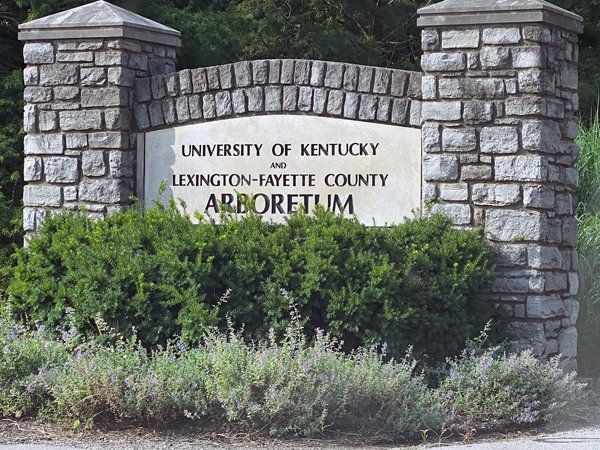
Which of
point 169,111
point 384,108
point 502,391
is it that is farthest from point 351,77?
point 502,391

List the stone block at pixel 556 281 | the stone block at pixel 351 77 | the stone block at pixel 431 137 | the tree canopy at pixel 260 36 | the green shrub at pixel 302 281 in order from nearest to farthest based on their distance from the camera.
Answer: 1. the green shrub at pixel 302 281
2. the stone block at pixel 556 281
3. the stone block at pixel 431 137
4. the stone block at pixel 351 77
5. the tree canopy at pixel 260 36

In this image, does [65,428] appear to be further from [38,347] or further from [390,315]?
[390,315]

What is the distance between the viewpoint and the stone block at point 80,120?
22.9 ft

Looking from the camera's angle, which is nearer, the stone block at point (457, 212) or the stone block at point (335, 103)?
the stone block at point (457, 212)

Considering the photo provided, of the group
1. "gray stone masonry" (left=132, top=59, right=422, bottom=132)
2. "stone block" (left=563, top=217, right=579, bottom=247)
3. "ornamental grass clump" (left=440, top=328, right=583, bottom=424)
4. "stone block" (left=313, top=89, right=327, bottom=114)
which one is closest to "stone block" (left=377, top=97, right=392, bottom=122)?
"gray stone masonry" (left=132, top=59, right=422, bottom=132)

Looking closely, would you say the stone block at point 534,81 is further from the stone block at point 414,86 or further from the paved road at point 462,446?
the paved road at point 462,446

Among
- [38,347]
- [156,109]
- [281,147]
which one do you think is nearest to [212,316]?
[38,347]

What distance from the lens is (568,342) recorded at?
6.32m

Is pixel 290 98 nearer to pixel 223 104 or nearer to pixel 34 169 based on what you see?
pixel 223 104

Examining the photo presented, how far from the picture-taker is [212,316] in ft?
18.1

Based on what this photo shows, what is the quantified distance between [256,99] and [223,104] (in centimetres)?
28

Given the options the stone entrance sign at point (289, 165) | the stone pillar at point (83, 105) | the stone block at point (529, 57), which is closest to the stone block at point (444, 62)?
the stone block at point (529, 57)

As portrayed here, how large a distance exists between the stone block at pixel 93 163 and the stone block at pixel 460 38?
289cm

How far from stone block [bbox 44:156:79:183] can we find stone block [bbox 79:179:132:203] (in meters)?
0.12
